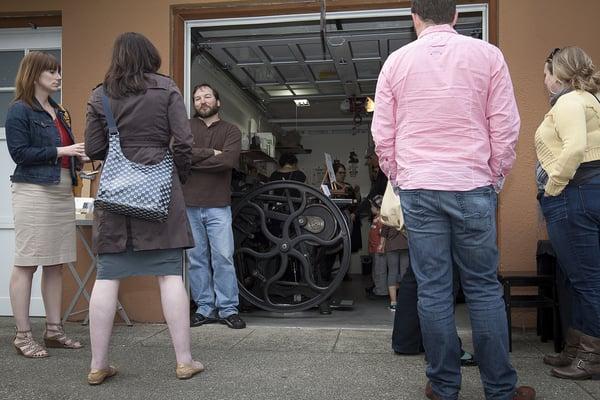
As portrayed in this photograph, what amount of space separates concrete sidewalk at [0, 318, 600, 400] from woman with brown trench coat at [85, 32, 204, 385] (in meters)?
0.17

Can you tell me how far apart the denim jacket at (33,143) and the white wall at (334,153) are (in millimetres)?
7449

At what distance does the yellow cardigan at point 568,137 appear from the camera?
252 centimetres

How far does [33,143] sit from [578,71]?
2.86 metres

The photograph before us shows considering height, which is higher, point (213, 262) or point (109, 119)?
point (109, 119)

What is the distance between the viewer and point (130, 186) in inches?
98.8

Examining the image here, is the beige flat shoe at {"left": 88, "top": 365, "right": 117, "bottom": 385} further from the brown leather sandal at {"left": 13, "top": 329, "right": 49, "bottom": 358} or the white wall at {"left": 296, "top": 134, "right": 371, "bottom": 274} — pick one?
the white wall at {"left": 296, "top": 134, "right": 371, "bottom": 274}

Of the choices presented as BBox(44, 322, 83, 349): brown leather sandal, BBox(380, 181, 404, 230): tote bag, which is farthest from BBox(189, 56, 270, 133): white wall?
BBox(380, 181, 404, 230): tote bag

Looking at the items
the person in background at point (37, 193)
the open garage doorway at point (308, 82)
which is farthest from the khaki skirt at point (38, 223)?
the open garage doorway at point (308, 82)

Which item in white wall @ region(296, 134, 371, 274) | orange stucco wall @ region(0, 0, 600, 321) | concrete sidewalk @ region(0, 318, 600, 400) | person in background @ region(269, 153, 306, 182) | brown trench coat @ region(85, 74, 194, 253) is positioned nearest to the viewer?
concrete sidewalk @ region(0, 318, 600, 400)

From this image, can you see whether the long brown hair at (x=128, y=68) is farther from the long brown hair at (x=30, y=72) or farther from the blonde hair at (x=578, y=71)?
the blonde hair at (x=578, y=71)

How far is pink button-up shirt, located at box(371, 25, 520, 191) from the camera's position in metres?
2.13

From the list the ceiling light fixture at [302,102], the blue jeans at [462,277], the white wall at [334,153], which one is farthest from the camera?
the white wall at [334,153]

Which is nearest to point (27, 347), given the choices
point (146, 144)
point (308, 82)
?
point (146, 144)

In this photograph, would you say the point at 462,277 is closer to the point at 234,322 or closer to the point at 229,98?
the point at 234,322
